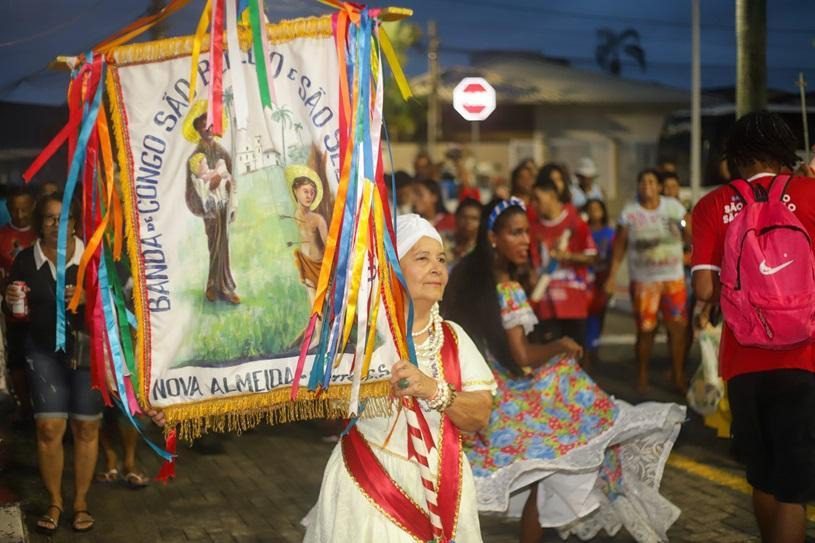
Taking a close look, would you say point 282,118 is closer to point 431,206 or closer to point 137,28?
point 137,28

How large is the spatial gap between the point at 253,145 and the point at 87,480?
397cm

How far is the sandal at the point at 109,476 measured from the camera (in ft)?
25.0

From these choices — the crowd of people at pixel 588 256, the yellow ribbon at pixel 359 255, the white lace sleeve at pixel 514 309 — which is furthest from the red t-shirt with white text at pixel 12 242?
the yellow ribbon at pixel 359 255

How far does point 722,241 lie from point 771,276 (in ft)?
1.04

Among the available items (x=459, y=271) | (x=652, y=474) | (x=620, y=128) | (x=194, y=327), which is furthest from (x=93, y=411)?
(x=620, y=128)

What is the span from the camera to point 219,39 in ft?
10.5

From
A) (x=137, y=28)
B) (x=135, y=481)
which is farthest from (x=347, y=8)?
(x=135, y=481)

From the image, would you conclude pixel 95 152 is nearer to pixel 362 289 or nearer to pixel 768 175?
pixel 362 289

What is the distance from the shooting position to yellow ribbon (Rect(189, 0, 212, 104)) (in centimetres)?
318

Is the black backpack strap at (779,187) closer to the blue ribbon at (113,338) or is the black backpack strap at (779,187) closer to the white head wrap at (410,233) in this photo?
the white head wrap at (410,233)

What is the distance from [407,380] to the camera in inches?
133

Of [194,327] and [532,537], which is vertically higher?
[194,327]

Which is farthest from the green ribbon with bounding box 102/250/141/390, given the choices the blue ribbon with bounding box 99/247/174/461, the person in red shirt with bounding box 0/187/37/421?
the person in red shirt with bounding box 0/187/37/421

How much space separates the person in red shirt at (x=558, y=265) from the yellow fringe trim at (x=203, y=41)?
20.0ft
